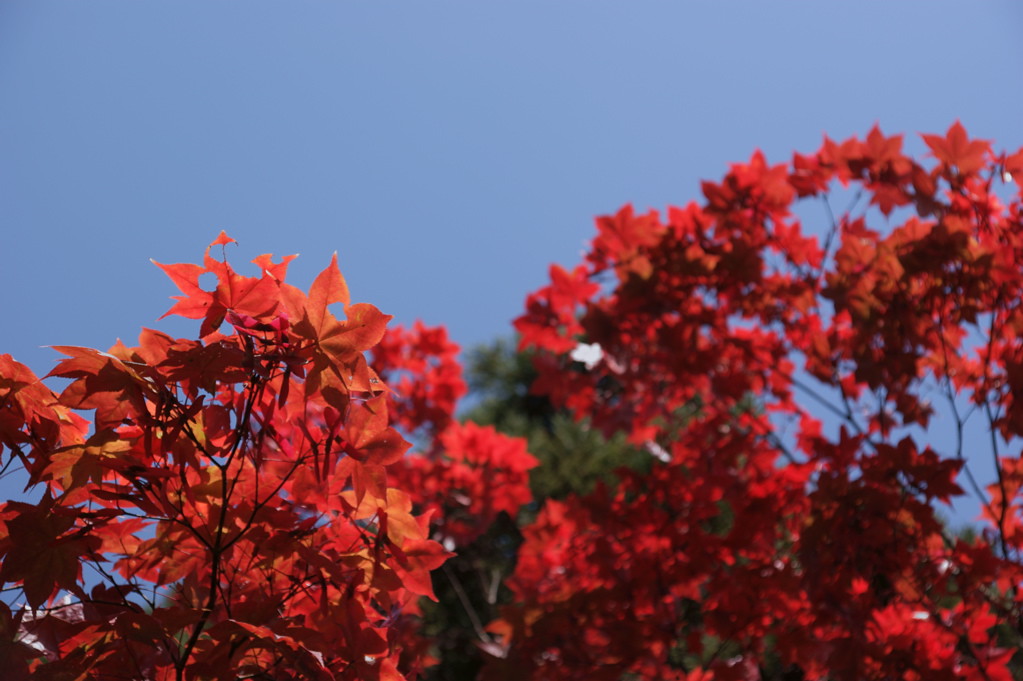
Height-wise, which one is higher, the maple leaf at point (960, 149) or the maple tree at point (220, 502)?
the maple leaf at point (960, 149)

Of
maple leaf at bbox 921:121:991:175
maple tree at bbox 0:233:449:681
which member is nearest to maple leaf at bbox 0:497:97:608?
maple tree at bbox 0:233:449:681

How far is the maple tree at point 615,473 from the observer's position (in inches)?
37.8

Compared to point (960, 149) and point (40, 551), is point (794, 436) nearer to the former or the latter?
point (960, 149)

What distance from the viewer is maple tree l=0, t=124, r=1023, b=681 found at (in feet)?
3.15

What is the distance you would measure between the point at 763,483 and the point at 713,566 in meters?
0.28

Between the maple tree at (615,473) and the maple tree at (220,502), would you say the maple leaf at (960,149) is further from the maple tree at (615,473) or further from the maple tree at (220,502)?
the maple tree at (220,502)

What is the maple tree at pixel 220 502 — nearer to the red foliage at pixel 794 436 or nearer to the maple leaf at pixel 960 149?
the red foliage at pixel 794 436

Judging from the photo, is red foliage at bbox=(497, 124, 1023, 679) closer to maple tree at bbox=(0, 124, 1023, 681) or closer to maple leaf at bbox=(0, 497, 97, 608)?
maple tree at bbox=(0, 124, 1023, 681)

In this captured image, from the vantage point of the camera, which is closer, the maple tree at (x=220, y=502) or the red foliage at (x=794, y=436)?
the maple tree at (x=220, y=502)

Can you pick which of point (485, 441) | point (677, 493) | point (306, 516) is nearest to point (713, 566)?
point (677, 493)

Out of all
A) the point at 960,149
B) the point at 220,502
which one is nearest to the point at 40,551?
the point at 220,502

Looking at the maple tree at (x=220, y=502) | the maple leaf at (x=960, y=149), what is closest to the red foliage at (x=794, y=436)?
the maple leaf at (x=960, y=149)

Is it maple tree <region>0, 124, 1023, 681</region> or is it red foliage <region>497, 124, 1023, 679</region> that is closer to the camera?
maple tree <region>0, 124, 1023, 681</region>

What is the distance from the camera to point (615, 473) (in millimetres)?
2322
